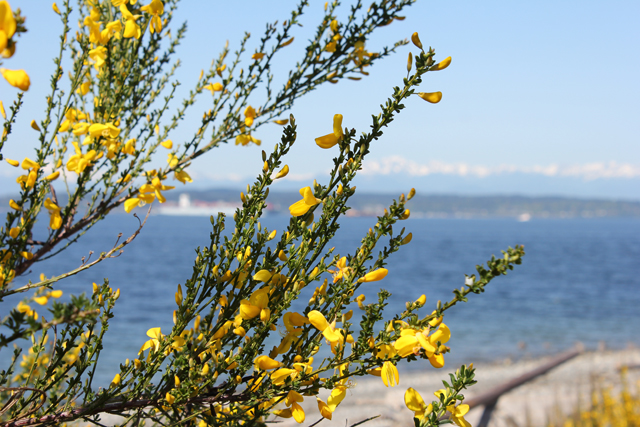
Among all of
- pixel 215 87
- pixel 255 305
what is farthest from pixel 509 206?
pixel 255 305

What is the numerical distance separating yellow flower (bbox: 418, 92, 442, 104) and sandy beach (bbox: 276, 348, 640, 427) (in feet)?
11.4

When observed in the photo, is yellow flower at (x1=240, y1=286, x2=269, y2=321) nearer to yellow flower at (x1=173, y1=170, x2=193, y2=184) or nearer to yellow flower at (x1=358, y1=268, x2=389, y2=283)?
yellow flower at (x1=358, y1=268, x2=389, y2=283)

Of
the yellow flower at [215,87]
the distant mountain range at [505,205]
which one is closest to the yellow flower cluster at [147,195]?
the yellow flower at [215,87]

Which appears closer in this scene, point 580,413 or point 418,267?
point 580,413

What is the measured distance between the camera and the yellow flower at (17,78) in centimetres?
73

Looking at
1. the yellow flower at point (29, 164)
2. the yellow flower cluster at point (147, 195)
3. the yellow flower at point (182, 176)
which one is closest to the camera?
the yellow flower at point (29, 164)

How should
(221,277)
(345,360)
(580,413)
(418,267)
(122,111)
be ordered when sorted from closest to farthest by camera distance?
1. (345,360)
2. (221,277)
3. (122,111)
4. (580,413)
5. (418,267)

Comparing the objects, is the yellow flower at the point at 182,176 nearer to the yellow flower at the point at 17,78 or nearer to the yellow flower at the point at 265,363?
the yellow flower at the point at 265,363

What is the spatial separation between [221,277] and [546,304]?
1248 inches

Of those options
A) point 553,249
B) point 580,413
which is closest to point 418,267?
point 553,249

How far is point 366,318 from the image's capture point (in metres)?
1.12

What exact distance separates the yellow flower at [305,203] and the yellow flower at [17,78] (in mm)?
570

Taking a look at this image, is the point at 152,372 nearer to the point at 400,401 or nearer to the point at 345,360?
the point at 345,360

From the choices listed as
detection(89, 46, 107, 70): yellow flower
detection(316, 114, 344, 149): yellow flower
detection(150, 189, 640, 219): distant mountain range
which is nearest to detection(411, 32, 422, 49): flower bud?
detection(316, 114, 344, 149): yellow flower
